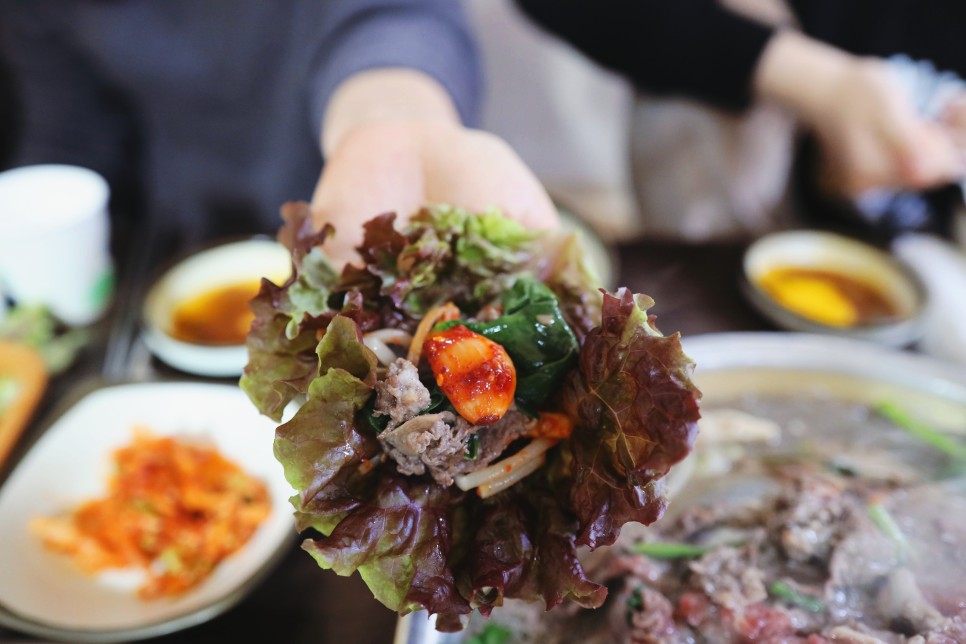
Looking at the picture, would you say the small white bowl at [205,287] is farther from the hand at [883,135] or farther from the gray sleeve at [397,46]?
the hand at [883,135]

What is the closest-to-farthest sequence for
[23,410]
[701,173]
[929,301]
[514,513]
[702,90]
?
1. [514,513]
2. [23,410]
3. [929,301]
4. [702,90]
5. [701,173]

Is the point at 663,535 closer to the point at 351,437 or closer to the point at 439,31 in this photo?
the point at 351,437

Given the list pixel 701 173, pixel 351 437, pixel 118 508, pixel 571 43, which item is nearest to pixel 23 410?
pixel 118 508

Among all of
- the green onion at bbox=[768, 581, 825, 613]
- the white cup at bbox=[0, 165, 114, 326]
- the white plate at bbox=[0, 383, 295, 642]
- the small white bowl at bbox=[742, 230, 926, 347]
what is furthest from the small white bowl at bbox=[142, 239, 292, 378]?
the small white bowl at bbox=[742, 230, 926, 347]

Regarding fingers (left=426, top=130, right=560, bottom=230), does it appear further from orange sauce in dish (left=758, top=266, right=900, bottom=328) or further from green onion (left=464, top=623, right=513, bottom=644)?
orange sauce in dish (left=758, top=266, right=900, bottom=328)

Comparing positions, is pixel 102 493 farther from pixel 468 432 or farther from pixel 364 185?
pixel 468 432

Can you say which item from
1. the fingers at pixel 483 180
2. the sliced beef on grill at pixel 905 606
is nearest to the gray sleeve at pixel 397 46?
the fingers at pixel 483 180
